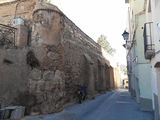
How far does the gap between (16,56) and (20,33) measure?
2.12m

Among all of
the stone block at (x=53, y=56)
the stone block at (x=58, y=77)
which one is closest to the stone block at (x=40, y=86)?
the stone block at (x=58, y=77)

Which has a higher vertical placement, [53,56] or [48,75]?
[53,56]

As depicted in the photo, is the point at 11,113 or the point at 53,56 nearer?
the point at 11,113

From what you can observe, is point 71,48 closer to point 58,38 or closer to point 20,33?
point 58,38

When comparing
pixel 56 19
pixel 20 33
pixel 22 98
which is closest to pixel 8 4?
pixel 20 33

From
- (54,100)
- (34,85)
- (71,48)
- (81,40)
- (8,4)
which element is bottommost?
(54,100)

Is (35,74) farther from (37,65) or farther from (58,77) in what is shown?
(58,77)

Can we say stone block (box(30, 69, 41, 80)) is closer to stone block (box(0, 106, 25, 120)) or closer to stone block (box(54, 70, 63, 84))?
stone block (box(54, 70, 63, 84))

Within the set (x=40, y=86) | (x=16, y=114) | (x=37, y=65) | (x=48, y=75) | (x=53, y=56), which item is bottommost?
(x=16, y=114)

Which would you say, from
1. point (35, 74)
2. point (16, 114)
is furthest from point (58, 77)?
point (16, 114)

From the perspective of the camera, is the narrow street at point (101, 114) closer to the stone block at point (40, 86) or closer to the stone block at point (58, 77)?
the stone block at point (40, 86)

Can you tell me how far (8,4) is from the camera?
10758mm

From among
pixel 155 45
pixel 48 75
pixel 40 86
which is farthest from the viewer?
pixel 48 75

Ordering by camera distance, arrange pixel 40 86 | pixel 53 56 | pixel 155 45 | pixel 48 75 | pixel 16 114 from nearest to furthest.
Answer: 1. pixel 155 45
2. pixel 16 114
3. pixel 40 86
4. pixel 48 75
5. pixel 53 56
